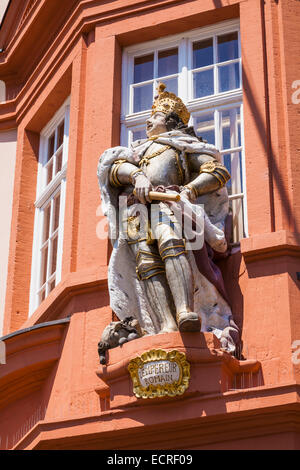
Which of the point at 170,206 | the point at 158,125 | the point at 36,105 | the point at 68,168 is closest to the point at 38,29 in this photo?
the point at 36,105

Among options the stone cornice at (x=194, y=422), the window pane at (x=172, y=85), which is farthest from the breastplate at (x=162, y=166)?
the stone cornice at (x=194, y=422)

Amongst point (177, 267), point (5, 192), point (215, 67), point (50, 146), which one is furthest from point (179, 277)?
point (5, 192)

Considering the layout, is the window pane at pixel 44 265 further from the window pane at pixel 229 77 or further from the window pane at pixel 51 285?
the window pane at pixel 229 77

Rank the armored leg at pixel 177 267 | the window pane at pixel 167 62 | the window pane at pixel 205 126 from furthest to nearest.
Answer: the window pane at pixel 167 62 → the window pane at pixel 205 126 → the armored leg at pixel 177 267

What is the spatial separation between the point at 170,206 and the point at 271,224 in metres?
0.96

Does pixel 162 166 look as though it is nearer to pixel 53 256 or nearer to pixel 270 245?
pixel 270 245

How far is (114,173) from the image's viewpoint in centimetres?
1104

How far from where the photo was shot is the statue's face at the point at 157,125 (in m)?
11.4

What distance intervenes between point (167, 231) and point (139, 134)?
7.05 feet

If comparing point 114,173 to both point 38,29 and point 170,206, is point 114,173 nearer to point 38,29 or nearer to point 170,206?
point 170,206

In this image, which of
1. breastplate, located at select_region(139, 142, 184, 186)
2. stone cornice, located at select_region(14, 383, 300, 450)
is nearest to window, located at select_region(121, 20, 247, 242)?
breastplate, located at select_region(139, 142, 184, 186)

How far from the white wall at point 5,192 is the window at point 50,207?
0.43 m

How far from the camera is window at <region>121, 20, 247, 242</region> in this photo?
1200 centimetres

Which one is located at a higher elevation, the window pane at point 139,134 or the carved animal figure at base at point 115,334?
the window pane at point 139,134
